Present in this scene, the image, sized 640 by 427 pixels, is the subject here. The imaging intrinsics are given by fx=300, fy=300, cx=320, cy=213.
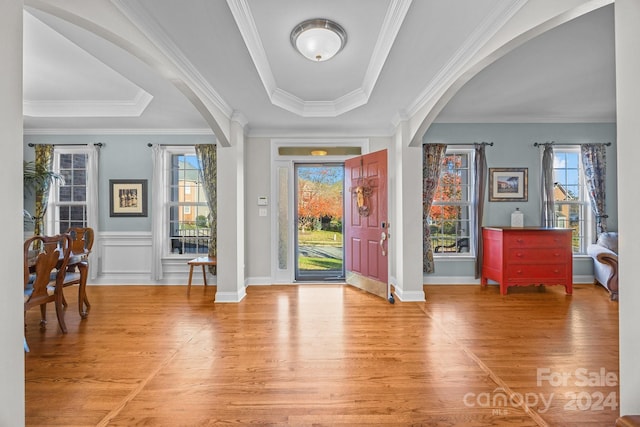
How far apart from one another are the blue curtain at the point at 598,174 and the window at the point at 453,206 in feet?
5.91

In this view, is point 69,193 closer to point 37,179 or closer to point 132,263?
point 37,179

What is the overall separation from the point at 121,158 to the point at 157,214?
1.11 m

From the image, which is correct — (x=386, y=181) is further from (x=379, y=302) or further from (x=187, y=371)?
(x=187, y=371)

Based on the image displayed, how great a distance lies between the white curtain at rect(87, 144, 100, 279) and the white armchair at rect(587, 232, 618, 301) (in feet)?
24.4

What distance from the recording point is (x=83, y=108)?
438 cm

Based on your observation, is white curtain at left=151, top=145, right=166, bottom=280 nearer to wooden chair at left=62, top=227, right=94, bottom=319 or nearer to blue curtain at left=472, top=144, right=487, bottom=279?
wooden chair at left=62, top=227, right=94, bottom=319

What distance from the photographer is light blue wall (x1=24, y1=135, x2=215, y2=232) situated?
16.1ft

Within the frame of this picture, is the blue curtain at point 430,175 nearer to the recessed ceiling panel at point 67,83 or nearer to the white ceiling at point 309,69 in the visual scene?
the white ceiling at point 309,69

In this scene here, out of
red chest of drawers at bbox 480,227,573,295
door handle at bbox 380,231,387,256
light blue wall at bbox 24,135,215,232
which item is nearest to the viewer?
door handle at bbox 380,231,387,256

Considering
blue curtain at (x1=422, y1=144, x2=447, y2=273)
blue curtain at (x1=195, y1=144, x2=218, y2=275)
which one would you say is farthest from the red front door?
blue curtain at (x1=195, y1=144, x2=218, y2=275)

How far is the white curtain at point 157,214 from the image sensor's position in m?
4.83

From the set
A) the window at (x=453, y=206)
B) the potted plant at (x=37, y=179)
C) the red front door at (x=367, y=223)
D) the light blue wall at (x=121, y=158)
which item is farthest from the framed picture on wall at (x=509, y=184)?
the potted plant at (x=37, y=179)

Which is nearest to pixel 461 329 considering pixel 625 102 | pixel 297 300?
pixel 297 300

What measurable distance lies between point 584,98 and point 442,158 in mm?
1877
